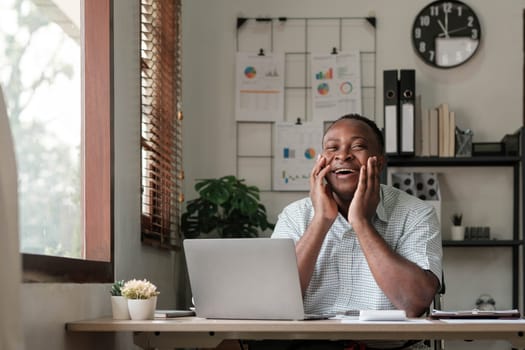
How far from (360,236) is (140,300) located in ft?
2.28

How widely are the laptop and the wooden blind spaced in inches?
45.9

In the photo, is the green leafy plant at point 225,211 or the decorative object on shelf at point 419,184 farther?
the decorative object on shelf at point 419,184

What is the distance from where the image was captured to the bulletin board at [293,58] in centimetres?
492

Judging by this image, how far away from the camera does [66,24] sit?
3.04 meters

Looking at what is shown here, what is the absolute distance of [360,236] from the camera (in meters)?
2.73

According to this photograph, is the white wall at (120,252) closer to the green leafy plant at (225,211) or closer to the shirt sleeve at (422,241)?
the green leafy plant at (225,211)

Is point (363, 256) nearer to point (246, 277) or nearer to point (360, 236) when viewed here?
point (360, 236)

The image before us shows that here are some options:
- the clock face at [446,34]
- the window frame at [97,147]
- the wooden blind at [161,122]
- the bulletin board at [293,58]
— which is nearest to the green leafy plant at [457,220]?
the bulletin board at [293,58]

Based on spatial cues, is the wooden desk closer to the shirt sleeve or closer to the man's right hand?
the shirt sleeve

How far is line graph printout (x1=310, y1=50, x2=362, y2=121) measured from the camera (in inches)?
193

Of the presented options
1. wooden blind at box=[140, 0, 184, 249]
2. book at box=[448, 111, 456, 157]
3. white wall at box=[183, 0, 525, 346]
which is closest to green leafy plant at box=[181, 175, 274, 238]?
wooden blind at box=[140, 0, 184, 249]

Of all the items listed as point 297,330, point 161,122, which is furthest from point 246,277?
point 161,122

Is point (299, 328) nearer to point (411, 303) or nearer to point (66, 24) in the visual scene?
point (411, 303)

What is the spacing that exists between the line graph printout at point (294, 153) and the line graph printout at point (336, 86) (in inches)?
3.7
